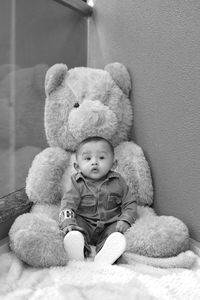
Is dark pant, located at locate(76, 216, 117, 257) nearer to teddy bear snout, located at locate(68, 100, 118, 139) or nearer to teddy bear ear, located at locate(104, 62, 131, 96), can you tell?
teddy bear snout, located at locate(68, 100, 118, 139)

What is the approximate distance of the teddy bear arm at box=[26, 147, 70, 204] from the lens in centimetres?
140

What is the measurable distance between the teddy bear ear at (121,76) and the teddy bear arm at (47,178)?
322 millimetres

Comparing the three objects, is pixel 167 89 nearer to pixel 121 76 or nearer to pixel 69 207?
pixel 121 76

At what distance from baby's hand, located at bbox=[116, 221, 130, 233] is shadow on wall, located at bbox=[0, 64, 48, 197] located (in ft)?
1.46

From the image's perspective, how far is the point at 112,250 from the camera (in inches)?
44.9

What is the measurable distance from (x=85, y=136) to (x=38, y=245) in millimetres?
437

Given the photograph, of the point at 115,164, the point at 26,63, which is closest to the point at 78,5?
the point at 26,63

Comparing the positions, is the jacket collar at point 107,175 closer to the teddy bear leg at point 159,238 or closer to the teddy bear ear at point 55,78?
the teddy bear leg at point 159,238

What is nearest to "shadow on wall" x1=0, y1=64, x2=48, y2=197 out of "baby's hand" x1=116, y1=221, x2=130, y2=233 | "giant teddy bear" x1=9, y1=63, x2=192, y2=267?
"giant teddy bear" x1=9, y1=63, x2=192, y2=267

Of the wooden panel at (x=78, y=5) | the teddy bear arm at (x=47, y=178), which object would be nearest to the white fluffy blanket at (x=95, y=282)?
the teddy bear arm at (x=47, y=178)

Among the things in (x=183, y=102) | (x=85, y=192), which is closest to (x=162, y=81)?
(x=183, y=102)

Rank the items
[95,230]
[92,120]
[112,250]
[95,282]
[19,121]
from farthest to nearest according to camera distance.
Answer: [19,121] → [92,120] → [95,230] → [112,250] → [95,282]

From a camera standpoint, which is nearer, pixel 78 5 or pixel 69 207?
pixel 69 207

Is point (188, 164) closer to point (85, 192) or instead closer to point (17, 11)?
point (85, 192)
